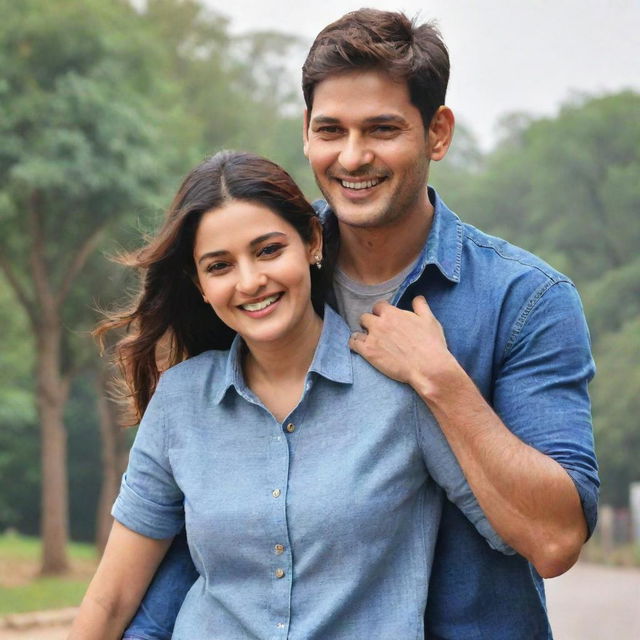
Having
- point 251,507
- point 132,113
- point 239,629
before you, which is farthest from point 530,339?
point 132,113

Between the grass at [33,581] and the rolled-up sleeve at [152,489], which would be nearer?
the rolled-up sleeve at [152,489]

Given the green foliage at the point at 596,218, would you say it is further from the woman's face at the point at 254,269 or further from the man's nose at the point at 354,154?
the woman's face at the point at 254,269

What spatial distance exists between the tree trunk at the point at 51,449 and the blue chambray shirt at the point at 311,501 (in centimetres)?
1442

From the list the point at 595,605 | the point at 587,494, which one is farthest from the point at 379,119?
the point at 595,605

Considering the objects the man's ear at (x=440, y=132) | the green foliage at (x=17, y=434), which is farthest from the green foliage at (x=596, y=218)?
the man's ear at (x=440, y=132)

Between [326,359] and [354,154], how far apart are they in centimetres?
50

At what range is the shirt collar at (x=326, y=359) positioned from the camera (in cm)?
271

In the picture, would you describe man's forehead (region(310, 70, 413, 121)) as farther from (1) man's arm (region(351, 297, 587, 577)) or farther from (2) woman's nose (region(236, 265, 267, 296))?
(1) man's arm (region(351, 297, 587, 577))

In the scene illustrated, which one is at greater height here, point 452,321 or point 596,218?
point 596,218

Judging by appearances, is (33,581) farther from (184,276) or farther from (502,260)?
(502,260)

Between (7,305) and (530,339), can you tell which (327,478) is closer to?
(530,339)

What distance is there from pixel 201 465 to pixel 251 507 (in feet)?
0.56

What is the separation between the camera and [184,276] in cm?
301

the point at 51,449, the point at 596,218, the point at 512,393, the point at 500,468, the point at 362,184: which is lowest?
the point at 51,449
